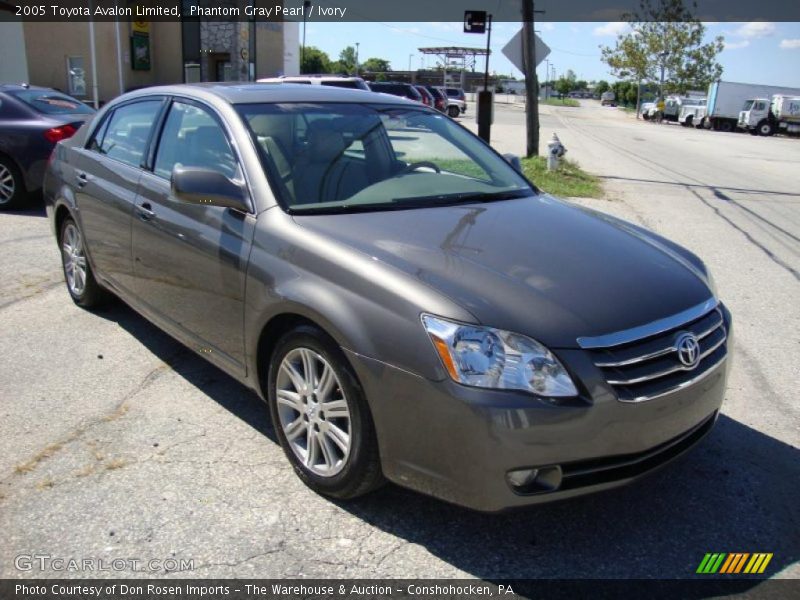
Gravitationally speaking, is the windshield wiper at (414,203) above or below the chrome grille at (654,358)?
above

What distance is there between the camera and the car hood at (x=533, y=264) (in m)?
2.61

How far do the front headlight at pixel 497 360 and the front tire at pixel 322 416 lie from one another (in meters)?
0.45

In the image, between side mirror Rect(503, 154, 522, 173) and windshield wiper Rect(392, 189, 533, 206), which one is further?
side mirror Rect(503, 154, 522, 173)

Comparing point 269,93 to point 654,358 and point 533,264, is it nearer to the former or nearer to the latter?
point 533,264

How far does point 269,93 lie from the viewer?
158 inches

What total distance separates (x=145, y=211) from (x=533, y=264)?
7.63 ft

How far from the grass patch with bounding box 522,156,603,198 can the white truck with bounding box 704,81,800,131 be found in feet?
123

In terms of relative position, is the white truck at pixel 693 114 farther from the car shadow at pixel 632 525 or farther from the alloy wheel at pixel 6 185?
the car shadow at pixel 632 525

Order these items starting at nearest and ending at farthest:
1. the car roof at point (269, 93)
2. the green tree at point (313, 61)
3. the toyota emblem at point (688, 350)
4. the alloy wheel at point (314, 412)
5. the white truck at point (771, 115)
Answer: the toyota emblem at point (688, 350)
the alloy wheel at point (314, 412)
the car roof at point (269, 93)
the white truck at point (771, 115)
the green tree at point (313, 61)

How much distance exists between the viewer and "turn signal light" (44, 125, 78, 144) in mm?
8805

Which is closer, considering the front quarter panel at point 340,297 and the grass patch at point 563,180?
the front quarter panel at point 340,297

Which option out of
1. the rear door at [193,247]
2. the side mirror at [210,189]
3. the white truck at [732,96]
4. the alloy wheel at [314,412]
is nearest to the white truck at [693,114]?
the white truck at [732,96]

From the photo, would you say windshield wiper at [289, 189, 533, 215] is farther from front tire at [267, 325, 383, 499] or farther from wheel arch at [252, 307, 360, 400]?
front tire at [267, 325, 383, 499]

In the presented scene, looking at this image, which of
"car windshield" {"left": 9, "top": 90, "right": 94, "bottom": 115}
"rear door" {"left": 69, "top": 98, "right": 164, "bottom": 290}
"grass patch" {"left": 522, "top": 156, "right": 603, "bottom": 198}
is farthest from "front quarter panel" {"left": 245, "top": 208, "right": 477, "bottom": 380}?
"grass patch" {"left": 522, "top": 156, "right": 603, "bottom": 198}
